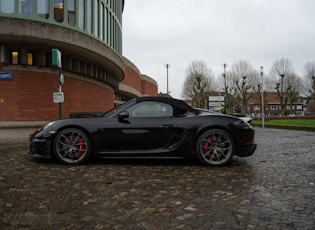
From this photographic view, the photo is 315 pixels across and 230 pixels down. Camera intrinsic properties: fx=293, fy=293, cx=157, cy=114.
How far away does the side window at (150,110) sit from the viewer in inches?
213

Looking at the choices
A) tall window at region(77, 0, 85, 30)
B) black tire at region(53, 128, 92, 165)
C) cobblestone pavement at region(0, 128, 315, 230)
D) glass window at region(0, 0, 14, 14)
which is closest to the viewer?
cobblestone pavement at region(0, 128, 315, 230)

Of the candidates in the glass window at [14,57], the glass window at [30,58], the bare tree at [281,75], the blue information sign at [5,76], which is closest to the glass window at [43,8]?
the glass window at [30,58]

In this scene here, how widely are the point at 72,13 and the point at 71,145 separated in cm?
1696

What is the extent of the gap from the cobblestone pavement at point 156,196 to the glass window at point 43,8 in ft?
51.2

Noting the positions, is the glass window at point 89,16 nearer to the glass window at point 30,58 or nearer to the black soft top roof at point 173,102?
the glass window at point 30,58

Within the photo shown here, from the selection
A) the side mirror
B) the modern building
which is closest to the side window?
the side mirror

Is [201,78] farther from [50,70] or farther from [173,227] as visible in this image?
[173,227]

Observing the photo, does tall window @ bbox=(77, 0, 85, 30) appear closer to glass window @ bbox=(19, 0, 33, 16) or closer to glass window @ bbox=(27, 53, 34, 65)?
glass window @ bbox=(19, 0, 33, 16)

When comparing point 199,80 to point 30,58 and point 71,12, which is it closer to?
point 71,12

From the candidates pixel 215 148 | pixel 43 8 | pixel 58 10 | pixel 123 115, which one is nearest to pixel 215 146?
pixel 215 148

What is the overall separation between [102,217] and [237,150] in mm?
3206

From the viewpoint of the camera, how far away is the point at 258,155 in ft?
21.7

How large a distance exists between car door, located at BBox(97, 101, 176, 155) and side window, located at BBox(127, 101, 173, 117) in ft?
0.25

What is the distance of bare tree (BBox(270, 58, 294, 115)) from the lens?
52000mm
